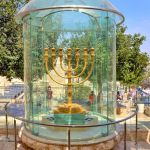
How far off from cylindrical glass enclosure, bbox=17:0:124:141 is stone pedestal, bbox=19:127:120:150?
14cm

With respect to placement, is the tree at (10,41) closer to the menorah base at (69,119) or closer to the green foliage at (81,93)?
the green foliage at (81,93)

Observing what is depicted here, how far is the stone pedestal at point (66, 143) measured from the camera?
17.7 ft

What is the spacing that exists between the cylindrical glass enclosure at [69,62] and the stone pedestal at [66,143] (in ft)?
0.45

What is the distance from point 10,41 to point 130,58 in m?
7.87

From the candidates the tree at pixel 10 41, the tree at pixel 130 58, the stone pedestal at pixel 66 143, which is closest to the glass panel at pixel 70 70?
the stone pedestal at pixel 66 143

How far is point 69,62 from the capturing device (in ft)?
21.7

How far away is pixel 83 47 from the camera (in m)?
7.45

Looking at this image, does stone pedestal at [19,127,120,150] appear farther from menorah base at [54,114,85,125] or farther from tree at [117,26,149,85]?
tree at [117,26,149,85]

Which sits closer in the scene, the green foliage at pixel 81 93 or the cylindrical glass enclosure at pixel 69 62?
the cylindrical glass enclosure at pixel 69 62

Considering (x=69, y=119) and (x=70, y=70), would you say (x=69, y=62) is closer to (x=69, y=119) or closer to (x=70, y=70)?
(x=70, y=70)

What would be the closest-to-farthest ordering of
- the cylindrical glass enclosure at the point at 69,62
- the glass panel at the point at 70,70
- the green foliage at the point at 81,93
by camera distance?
the cylindrical glass enclosure at the point at 69,62 → the glass panel at the point at 70,70 → the green foliage at the point at 81,93

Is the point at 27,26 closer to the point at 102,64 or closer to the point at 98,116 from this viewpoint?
the point at 102,64

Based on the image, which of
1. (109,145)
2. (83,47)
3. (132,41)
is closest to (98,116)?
(109,145)

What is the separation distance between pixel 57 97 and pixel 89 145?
2191mm
